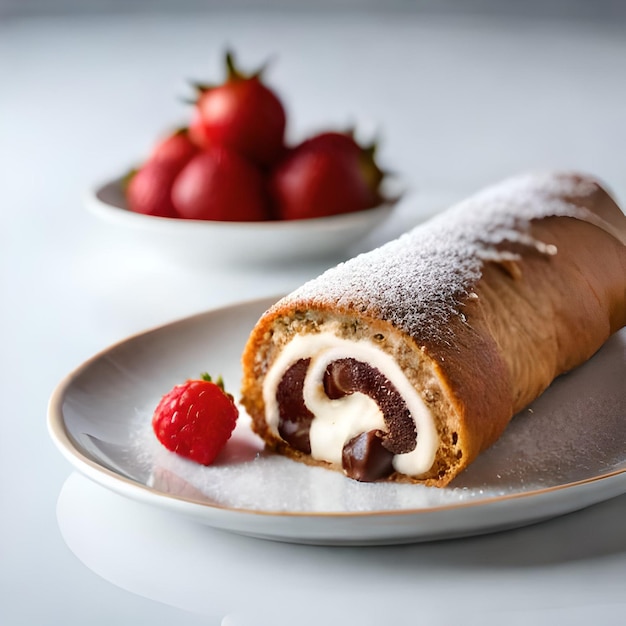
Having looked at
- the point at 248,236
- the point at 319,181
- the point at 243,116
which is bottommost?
the point at 248,236

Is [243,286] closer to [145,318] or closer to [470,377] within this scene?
[145,318]

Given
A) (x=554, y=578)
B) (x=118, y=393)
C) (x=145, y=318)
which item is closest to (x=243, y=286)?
(x=145, y=318)

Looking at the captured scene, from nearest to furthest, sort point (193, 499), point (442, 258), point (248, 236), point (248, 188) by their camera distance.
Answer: point (193, 499) < point (442, 258) < point (248, 236) < point (248, 188)

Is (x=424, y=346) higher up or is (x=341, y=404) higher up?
(x=424, y=346)

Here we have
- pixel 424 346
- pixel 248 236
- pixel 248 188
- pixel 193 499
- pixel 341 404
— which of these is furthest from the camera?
pixel 248 188

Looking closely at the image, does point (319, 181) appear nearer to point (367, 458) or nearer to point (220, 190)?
point (220, 190)

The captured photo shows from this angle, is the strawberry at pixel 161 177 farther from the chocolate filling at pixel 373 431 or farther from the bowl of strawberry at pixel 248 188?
the chocolate filling at pixel 373 431

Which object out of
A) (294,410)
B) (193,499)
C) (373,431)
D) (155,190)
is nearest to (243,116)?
(155,190)
